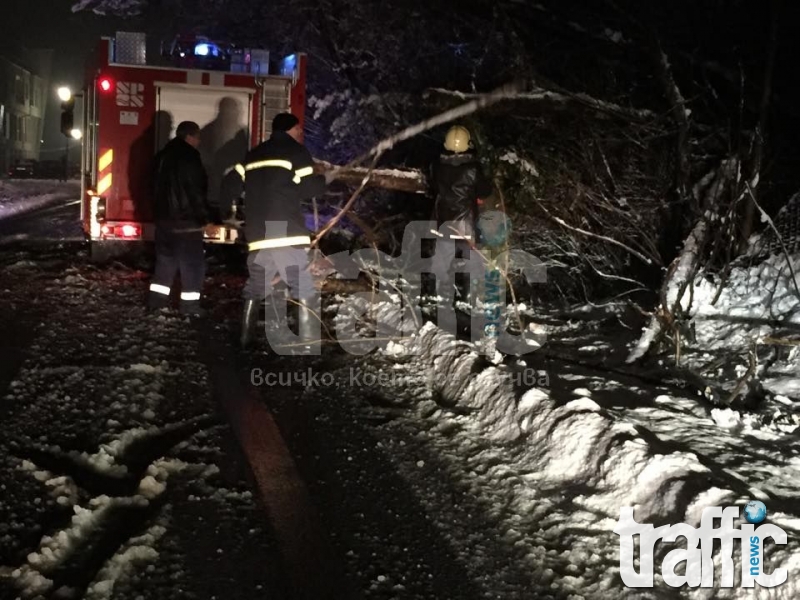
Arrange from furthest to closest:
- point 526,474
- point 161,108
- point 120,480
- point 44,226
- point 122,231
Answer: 1. point 44,226
2. point 122,231
3. point 161,108
4. point 526,474
5. point 120,480

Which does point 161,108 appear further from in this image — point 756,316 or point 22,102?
point 22,102

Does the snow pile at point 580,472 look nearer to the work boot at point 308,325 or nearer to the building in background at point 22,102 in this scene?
the work boot at point 308,325

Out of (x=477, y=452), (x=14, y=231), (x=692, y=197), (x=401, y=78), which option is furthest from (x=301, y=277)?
(x=14, y=231)

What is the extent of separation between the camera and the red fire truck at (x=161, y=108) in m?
8.38

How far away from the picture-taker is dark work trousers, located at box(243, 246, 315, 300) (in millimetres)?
6426

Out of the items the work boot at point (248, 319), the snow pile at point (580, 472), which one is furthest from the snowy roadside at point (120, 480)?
the snow pile at point (580, 472)

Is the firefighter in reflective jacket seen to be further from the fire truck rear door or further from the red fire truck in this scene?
the fire truck rear door

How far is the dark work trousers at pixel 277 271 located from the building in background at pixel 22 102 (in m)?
38.6

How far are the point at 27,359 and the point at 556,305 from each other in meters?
5.57

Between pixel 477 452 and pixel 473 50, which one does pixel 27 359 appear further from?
pixel 473 50

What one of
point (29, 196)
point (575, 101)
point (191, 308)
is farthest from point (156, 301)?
point (29, 196)

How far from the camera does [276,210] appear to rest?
6.28 metres

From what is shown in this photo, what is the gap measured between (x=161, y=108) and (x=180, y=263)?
2300mm

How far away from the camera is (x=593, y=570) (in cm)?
342
